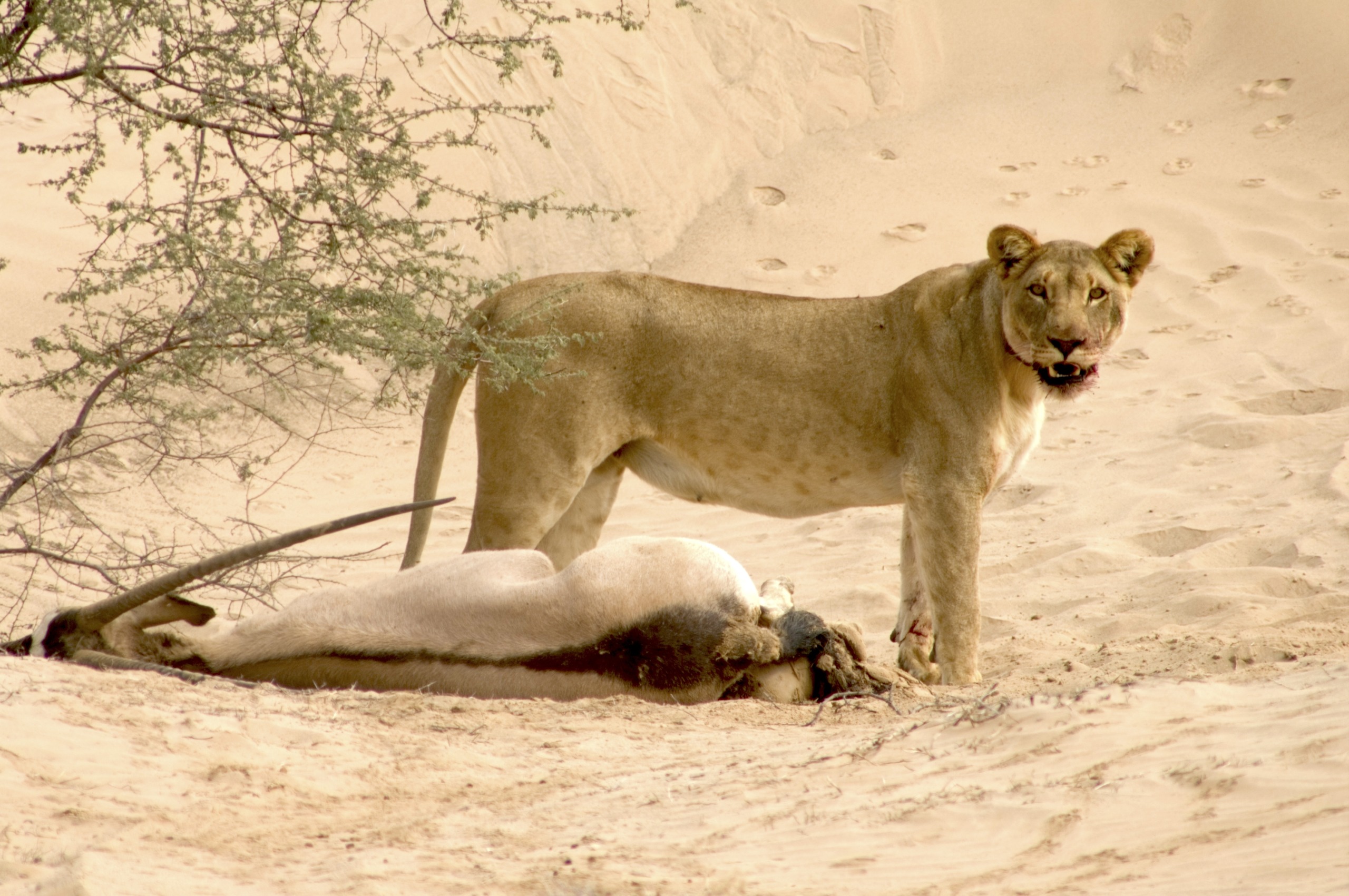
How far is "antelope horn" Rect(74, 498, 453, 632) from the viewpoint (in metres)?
3.15

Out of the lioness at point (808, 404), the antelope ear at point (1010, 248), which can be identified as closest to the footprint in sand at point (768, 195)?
the lioness at point (808, 404)

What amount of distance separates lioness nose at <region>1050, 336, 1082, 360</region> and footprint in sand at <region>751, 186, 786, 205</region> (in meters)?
8.83

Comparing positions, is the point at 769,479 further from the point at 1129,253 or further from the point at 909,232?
the point at 909,232

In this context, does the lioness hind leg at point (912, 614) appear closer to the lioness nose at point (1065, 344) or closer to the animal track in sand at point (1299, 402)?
the lioness nose at point (1065, 344)

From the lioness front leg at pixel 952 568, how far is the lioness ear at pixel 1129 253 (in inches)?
35.5

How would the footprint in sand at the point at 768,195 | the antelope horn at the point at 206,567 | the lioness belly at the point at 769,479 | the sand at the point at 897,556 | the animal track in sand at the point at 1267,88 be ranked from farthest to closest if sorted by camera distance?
1. the animal track in sand at the point at 1267,88
2. the footprint in sand at the point at 768,195
3. the lioness belly at the point at 769,479
4. the antelope horn at the point at 206,567
5. the sand at the point at 897,556

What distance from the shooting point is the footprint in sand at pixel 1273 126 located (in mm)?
13414

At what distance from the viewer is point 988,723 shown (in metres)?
2.98

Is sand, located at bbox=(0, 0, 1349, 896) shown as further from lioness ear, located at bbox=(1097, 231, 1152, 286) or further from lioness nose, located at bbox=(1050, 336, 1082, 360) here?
lioness ear, located at bbox=(1097, 231, 1152, 286)

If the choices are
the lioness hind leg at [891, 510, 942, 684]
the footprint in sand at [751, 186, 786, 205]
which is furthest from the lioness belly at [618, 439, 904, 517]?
the footprint in sand at [751, 186, 786, 205]

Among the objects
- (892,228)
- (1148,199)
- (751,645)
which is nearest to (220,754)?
(751,645)

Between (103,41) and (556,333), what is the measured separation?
1.75m

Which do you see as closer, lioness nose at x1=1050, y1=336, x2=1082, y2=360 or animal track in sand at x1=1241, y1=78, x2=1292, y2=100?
lioness nose at x1=1050, y1=336, x2=1082, y2=360

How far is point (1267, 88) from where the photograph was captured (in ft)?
46.2
